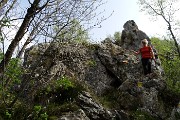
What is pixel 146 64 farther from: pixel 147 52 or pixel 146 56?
pixel 147 52

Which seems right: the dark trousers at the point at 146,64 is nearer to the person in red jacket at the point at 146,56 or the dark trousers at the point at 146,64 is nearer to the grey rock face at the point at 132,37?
the person in red jacket at the point at 146,56

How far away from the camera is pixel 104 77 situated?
16828mm

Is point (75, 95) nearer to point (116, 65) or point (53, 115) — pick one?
point (53, 115)

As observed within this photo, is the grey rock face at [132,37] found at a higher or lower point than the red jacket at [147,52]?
higher

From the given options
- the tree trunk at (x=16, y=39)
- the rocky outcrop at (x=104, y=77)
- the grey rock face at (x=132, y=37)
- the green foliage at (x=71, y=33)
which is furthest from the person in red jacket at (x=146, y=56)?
the tree trunk at (x=16, y=39)

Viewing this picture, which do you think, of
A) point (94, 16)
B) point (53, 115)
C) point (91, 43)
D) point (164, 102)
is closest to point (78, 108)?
point (53, 115)

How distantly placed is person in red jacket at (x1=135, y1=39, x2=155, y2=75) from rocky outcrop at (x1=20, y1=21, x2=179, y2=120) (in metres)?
0.46

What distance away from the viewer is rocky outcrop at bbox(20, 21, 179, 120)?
10.9 meters

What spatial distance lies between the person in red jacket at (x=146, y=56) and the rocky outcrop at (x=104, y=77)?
0.46 m

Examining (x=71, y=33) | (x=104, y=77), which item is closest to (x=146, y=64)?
(x=104, y=77)

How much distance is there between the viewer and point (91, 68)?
54.8 feet

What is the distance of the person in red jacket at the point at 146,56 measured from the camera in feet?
53.0

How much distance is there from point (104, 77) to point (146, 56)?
2.43 m

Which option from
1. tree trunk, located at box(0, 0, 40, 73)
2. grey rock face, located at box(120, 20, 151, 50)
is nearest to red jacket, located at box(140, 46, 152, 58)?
grey rock face, located at box(120, 20, 151, 50)
